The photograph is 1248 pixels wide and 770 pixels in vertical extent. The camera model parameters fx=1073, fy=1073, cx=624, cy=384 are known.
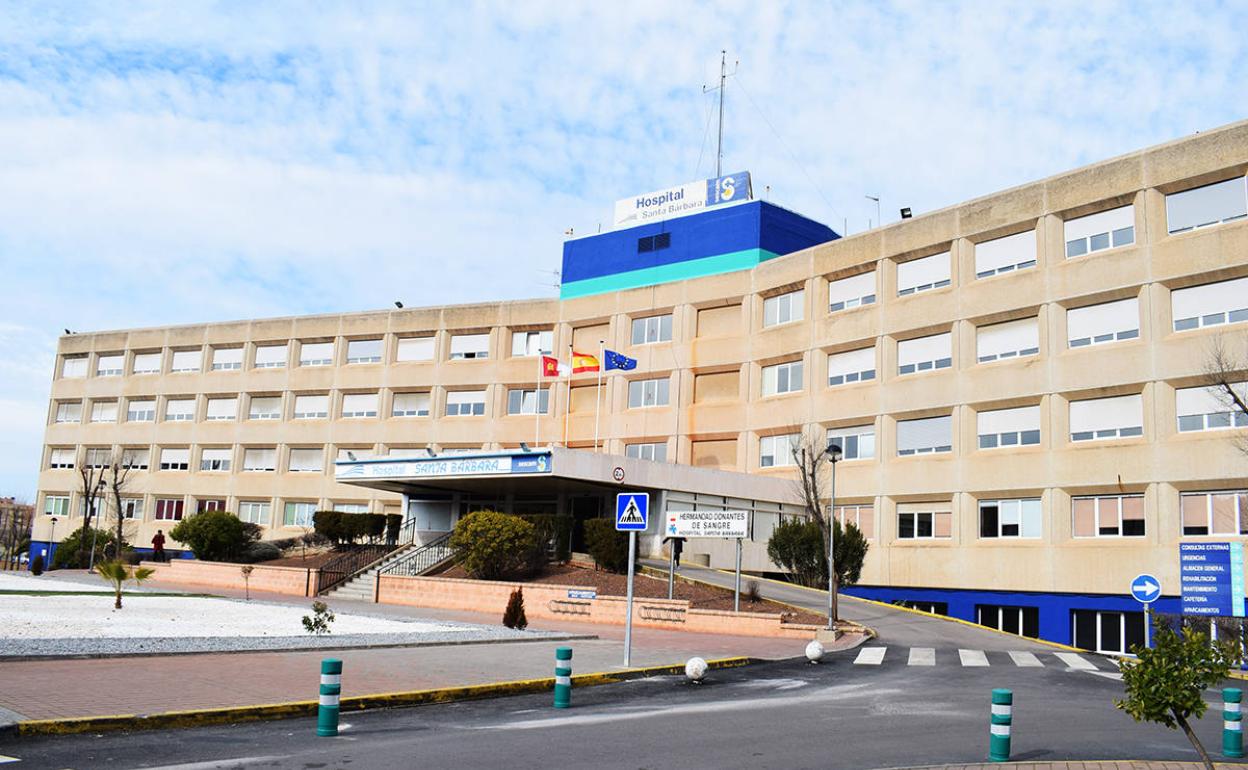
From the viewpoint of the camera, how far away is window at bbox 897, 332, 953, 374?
1533 inches

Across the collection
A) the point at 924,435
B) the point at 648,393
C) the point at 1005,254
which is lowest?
the point at 924,435

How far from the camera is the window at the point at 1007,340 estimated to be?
36.4 metres

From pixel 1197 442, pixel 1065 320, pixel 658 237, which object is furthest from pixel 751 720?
pixel 658 237

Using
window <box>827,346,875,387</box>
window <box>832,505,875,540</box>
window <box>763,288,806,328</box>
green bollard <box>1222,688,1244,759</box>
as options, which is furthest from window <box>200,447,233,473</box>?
green bollard <box>1222,688,1244,759</box>

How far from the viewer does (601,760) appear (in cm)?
955

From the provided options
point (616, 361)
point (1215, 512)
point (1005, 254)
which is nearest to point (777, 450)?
point (616, 361)

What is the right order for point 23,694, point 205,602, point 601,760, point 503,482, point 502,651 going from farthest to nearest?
point 503,482
point 205,602
point 502,651
point 23,694
point 601,760

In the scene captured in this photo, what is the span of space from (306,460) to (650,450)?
21.4m

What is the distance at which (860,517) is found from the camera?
40938 mm

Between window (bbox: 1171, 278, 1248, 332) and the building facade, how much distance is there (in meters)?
0.06

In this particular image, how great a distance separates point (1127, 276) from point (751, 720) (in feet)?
86.8

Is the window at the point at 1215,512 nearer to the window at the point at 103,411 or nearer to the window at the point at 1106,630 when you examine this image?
Answer: the window at the point at 1106,630

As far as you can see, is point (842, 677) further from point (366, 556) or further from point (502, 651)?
point (366, 556)

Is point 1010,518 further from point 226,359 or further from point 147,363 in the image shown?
point 147,363
